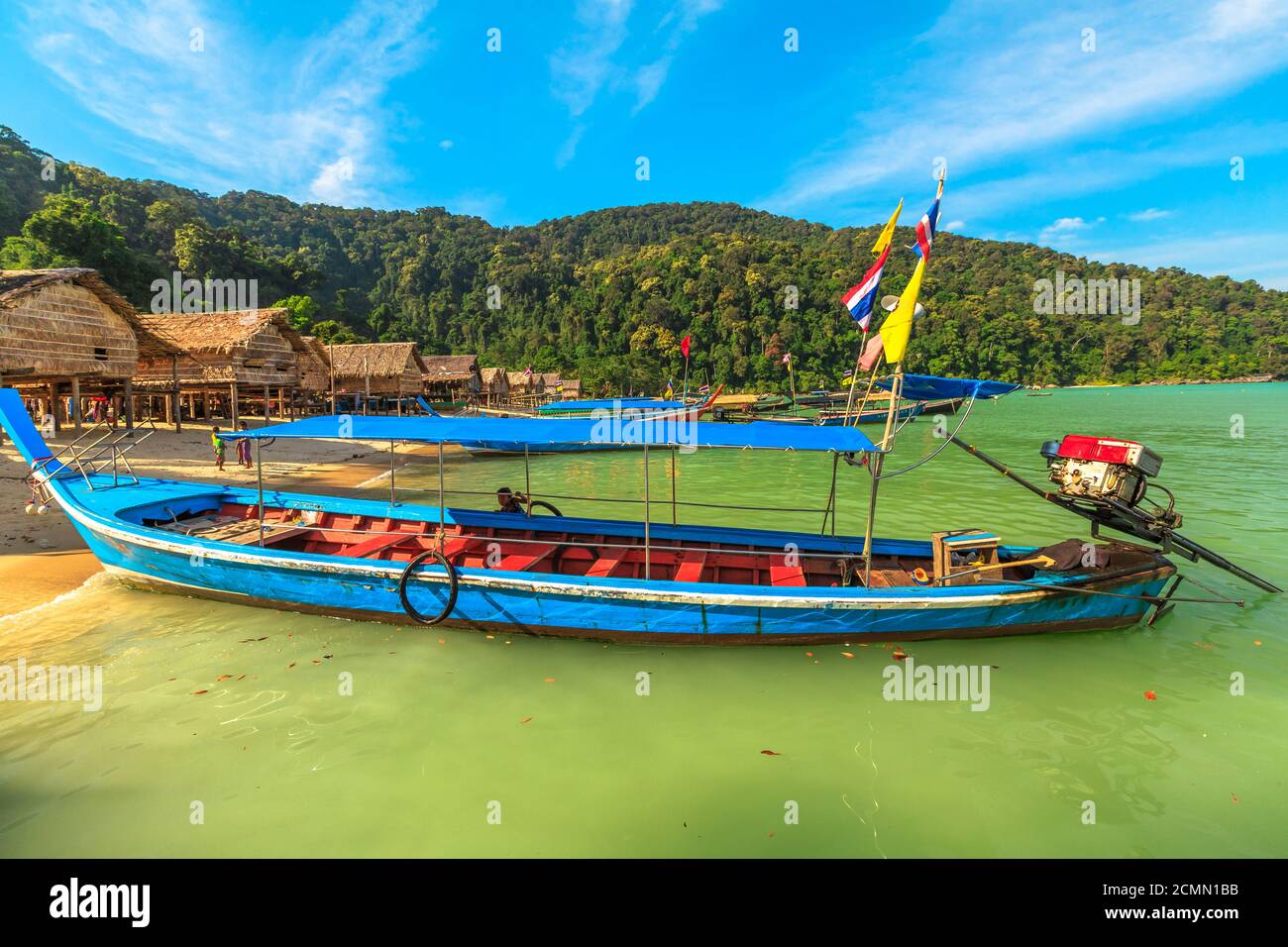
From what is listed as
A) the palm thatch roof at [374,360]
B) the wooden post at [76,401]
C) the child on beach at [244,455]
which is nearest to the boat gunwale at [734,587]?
the child on beach at [244,455]

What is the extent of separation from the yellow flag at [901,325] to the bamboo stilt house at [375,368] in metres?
32.0

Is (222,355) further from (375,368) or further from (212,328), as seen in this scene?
(375,368)

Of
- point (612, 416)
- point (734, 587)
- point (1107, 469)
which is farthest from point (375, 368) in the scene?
point (1107, 469)

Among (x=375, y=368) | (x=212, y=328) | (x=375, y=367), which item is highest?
(x=212, y=328)

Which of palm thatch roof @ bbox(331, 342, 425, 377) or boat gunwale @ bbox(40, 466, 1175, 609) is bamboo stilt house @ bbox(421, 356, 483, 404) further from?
boat gunwale @ bbox(40, 466, 1175, 609)

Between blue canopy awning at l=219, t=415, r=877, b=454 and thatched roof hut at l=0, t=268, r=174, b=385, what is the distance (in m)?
14.2

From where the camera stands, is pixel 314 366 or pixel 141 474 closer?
pixel 141 474

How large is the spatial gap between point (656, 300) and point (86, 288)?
67535 mm

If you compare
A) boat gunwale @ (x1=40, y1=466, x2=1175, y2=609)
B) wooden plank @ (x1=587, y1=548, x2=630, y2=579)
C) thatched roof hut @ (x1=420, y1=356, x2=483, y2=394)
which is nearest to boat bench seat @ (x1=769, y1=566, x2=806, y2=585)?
boat gunwale @ (x1=40, y1=466, x2=1175, y2=609)

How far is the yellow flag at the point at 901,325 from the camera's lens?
511 cm

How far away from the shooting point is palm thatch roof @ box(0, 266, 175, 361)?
48.0 ft

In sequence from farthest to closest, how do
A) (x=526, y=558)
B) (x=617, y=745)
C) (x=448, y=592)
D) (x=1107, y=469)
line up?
(x=526, y=558) → (x=448, y=592) → (x=1107, y=469) → (x=617, y=745)

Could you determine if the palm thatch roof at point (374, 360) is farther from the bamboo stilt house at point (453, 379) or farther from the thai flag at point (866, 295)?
the thai flag at point (866, 295)

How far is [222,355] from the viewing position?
21.1 metres
